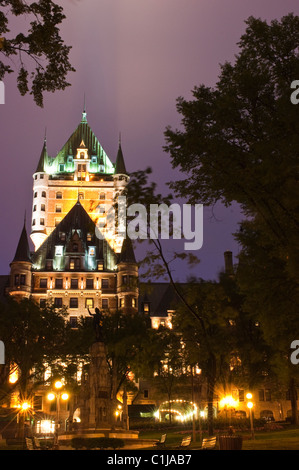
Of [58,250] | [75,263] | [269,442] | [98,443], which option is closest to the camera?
[269,442]

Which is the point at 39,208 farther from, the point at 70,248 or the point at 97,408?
the point at 97,408

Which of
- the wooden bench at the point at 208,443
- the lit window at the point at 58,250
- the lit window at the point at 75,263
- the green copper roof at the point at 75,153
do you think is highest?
the green copper roof at the point at 75,153

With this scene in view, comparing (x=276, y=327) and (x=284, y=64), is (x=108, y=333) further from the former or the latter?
(x=284, y=64)

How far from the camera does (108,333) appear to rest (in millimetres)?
60875

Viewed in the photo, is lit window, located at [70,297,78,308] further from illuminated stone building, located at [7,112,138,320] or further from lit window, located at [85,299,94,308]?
lit window, located at [85,299,94,308]

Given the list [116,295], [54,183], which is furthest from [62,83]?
[54,183]

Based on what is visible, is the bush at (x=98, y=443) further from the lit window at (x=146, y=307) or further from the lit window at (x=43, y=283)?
the lit window at (x=146, y=307)

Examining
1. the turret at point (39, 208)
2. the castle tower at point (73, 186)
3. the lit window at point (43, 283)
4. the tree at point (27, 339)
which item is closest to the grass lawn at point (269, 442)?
the tree at point (27, 339)

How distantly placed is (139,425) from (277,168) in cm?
4662

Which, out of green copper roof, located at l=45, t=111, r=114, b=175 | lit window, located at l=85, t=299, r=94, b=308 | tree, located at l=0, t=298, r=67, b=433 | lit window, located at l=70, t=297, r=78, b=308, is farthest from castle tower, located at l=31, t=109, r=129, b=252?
tree, located at l=0, t=298, r=67, b=433

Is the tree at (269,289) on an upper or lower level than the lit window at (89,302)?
lower

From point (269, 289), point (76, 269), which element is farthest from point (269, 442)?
point (76, 269)

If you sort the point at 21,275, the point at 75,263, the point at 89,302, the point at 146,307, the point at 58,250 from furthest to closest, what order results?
the point at 146,307
the point at 58,250
the point at 75,263
the point at 89,302
the point at 21,275

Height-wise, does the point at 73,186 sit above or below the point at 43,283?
above
